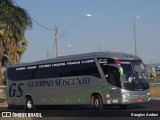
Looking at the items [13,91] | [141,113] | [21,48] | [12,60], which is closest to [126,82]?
[13,91]

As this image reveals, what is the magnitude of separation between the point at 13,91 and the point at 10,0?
22.7 ft

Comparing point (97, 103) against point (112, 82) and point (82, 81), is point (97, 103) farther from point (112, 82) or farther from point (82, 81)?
point (82, 81)

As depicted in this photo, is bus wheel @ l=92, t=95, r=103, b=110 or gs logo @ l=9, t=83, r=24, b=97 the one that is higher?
gs logo @ l=9, t=83, r=24, b=97

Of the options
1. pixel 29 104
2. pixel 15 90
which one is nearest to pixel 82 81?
pixel 29 104

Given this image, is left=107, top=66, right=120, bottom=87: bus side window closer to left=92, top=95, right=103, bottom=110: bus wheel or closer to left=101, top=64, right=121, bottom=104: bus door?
left=101, top=64, right=121, bottom=104: bus door

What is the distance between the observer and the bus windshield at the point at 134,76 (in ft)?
77.9

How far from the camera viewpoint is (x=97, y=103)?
24.7 m

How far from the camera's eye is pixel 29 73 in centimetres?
2947

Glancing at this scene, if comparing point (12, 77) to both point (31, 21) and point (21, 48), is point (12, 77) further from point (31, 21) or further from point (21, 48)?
point (21, 48)

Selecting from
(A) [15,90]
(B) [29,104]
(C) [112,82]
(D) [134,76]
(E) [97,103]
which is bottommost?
(B) [29,104]

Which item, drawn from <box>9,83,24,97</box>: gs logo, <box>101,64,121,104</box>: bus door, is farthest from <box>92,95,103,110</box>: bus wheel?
<box>9,83,24,97</box>: gs logo

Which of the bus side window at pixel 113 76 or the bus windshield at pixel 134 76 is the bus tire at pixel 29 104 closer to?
the bus side window at pixel 113 76

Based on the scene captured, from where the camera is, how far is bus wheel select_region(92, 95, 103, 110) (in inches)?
963

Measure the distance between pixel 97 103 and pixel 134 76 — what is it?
253 centimetres
